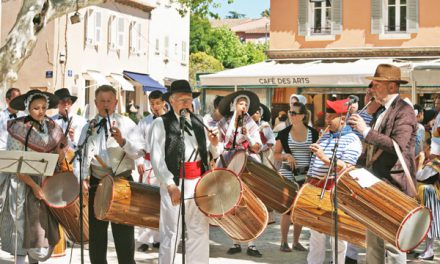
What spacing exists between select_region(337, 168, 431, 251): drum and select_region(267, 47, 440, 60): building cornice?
2083 cm

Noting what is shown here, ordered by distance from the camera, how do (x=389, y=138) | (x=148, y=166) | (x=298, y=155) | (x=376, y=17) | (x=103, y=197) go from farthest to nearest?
(x=376, y=17)
(x=148, y=166)
(x=298, y=155)
(x=103, y=197)
(x=389, y=138)

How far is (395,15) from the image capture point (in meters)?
27.1

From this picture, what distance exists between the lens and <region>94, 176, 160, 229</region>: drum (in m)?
6.64

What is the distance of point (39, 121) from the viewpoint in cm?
740

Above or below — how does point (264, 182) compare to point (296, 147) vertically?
below

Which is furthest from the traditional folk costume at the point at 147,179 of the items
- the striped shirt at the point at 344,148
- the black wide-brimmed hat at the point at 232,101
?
the striped shirt at the point at 344,148

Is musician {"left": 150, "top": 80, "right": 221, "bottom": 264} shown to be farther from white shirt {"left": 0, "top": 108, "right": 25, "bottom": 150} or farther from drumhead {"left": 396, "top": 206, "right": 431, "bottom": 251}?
white shirt {"left": 0, "top": 108, "right": 25, "bottom": 150}

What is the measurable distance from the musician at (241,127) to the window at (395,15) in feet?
61.6

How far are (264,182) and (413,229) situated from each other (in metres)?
2.20

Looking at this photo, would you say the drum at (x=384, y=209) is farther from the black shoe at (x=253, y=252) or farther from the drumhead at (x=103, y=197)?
the black shoe at (x=253, y=252)

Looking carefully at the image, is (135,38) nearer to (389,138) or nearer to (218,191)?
(218,191)

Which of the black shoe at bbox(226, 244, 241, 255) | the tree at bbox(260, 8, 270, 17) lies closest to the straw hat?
the black shoe at bbox(226, 244, 241, 255)

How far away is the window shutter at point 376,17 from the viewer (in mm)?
27062

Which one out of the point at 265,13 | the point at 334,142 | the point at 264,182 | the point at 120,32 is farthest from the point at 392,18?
the point at 265,13
